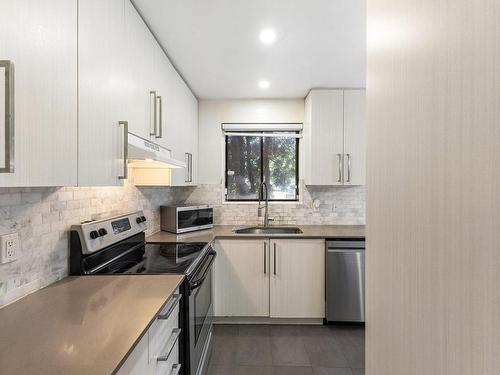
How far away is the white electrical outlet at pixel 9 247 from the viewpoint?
1.08 metres

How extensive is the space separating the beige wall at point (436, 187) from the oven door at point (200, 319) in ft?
3.38

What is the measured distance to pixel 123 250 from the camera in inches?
73.4

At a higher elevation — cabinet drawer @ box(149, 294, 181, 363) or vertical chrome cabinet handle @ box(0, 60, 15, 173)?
vertical chrome cabinet handle @ box(0, 60, 15, 173)

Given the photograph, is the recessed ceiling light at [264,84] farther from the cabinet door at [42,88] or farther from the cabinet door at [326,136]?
the cabinet door at [42,88]

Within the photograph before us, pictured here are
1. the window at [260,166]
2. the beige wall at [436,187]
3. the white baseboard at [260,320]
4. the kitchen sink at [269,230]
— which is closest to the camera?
the beige wall at [436,187]

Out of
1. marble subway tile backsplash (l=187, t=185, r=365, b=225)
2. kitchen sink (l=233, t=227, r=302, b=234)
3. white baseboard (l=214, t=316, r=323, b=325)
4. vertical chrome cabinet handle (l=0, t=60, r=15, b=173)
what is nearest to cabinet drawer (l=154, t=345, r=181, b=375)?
vertical chrome cabinet handle (l=0, t=60, r=15, b=173)

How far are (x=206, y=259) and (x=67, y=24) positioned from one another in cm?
157

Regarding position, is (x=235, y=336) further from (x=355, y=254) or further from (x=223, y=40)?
(x=223, y=40)

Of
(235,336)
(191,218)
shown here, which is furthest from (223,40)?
(235,336)

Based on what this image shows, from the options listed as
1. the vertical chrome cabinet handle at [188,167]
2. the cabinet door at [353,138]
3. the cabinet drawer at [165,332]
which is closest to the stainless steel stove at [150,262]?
the cabinet drawer at [165,332]

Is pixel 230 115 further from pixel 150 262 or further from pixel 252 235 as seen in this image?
pixel 150 262

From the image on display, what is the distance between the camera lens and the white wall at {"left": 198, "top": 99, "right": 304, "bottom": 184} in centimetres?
344

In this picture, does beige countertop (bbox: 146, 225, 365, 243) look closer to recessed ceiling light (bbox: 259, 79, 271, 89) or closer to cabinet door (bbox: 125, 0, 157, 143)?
cabinet door (bbox: 125, 0, 157, 143)

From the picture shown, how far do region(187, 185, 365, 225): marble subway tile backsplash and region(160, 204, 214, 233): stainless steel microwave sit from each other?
0.34m
